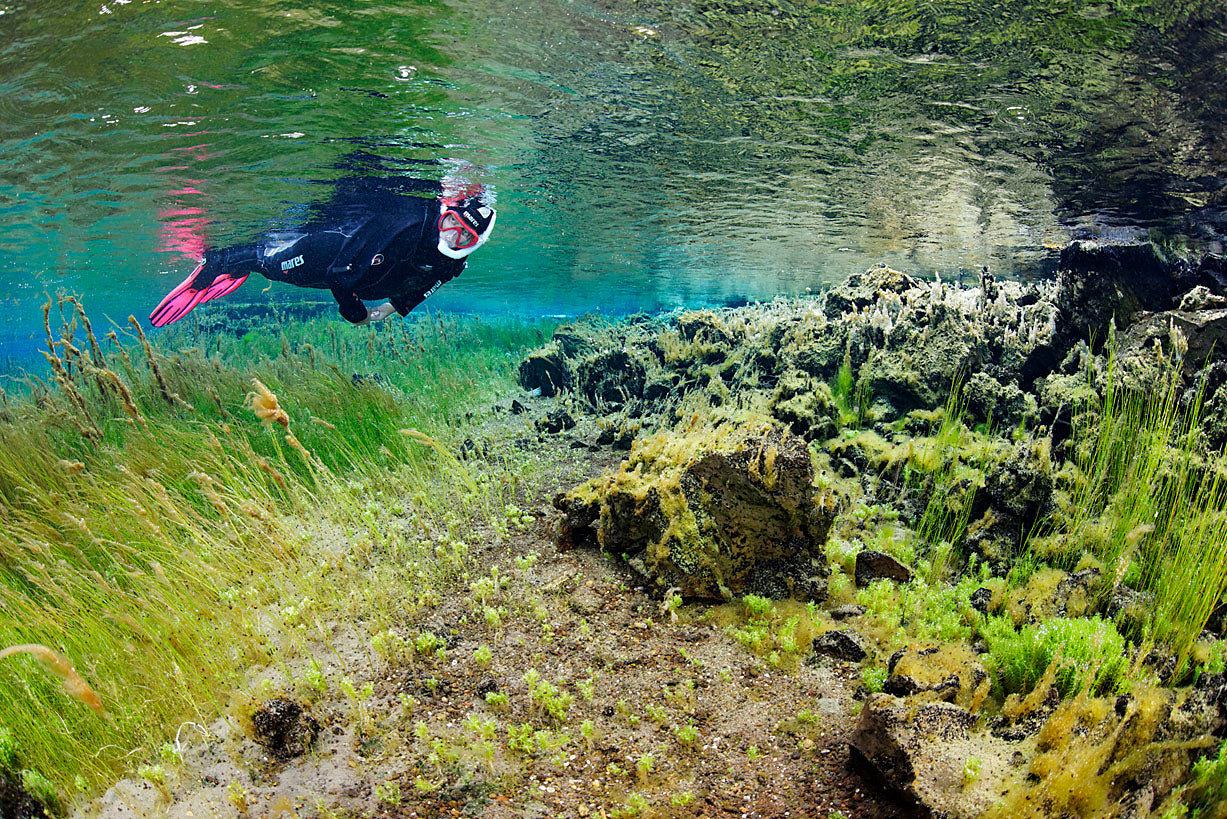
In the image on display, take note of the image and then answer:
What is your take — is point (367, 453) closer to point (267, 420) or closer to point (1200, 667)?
point (267, 420)

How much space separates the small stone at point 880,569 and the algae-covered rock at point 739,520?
0.49 meters

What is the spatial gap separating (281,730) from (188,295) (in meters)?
13.2

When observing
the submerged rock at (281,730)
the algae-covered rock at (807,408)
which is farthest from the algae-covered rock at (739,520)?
the algae-covered rock at (807,408)

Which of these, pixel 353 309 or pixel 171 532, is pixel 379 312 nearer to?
pixel 353 309

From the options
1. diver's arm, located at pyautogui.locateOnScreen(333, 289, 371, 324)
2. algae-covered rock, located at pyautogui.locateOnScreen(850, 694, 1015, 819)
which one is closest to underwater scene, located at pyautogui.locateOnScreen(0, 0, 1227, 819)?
algae-covered rock, located at pyautogui.locateOnScreen(850, 694, 1015, 819)

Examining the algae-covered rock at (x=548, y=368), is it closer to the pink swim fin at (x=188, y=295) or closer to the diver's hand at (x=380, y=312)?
the diver's hand at (x=380, y=312)

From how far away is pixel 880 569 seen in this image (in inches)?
201

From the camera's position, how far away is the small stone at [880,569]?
5082 mm

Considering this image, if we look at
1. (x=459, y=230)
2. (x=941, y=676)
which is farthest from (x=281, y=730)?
(x=459, y=230)

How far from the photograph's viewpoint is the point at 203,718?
342cm

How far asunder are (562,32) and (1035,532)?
793cm

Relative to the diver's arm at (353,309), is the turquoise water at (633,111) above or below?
above

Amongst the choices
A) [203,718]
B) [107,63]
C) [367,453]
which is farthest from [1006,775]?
[107,63]

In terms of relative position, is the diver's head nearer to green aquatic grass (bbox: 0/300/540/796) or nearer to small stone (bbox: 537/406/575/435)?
green aquatic grass (bbox: 0/300/540/796)
